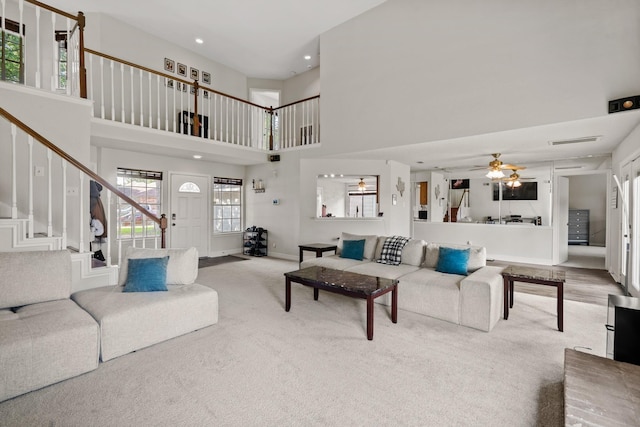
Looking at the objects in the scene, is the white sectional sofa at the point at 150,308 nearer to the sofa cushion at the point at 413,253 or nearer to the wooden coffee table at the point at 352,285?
the wooden coffee table at the point at 352,285

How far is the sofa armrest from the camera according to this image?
10.6 feet

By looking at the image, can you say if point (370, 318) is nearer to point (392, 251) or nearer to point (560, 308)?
point (392, 251)

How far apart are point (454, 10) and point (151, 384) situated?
19.4 feet

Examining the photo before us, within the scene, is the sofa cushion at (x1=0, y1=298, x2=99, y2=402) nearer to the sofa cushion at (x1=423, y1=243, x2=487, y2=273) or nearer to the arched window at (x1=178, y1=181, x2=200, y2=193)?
the sofa cushion at (x1=423, y1=243, x2=487, y2=273)

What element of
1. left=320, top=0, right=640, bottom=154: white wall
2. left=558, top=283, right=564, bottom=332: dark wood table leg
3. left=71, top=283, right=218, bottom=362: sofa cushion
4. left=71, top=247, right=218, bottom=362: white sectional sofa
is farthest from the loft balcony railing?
left=558, top=283, right=564, bottom=332: dark wood table leg

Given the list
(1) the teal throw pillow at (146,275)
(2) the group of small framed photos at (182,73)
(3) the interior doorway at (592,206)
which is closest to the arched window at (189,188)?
(2) the group of small framed photos at (182,73)

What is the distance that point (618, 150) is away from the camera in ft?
17.2

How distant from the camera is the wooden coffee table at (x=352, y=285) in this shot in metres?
3.07

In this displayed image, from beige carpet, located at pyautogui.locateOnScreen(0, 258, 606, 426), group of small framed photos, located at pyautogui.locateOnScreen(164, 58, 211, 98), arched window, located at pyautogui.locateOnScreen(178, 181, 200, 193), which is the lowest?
beige carpet, located at pyautogui.locateOnScreen(0, 258, 606, 426)

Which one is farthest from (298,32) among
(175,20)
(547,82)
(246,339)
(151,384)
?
(151,384)

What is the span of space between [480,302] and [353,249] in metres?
2.14

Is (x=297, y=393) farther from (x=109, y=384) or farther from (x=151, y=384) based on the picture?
(x=109, y=384)

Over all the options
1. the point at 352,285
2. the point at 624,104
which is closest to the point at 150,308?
the point at 352,285

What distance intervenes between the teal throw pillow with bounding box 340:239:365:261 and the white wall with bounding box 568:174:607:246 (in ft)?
31.1
